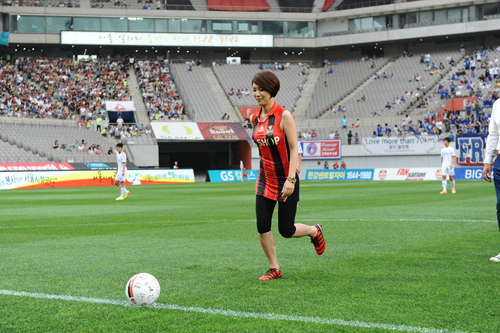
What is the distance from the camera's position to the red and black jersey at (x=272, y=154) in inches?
246

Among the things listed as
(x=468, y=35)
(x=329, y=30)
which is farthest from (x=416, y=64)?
(x=329, y=30)

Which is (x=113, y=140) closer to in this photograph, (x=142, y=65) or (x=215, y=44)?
(x=142, y=65)

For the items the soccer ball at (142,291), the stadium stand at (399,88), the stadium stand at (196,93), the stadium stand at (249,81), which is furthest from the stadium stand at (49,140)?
the soccer ball at (142,291)

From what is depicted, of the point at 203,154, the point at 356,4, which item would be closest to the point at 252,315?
the point at 203,154

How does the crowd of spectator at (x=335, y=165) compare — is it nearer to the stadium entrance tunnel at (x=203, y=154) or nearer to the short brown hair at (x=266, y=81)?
the stadium entrance tunnel at (x=203, y=154)

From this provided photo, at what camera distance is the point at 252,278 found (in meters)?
6.35

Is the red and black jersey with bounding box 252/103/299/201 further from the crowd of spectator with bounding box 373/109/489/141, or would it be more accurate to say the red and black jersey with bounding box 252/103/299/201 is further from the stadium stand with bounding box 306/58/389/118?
the stadium stand with bounding box 306/58/389/118

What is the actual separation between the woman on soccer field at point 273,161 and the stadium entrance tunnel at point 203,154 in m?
52.3

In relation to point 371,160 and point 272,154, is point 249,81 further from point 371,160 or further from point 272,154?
point 272,154

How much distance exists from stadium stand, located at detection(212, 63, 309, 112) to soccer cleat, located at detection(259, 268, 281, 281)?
57662 millimetres

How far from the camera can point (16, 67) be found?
62250 millimetres

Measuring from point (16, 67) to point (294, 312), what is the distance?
64456 millimetres

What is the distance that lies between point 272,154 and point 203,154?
194 ft

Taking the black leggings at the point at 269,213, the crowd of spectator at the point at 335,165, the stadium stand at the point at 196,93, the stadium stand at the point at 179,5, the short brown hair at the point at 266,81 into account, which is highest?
the stadium stand at the point at 179,5
